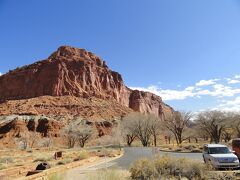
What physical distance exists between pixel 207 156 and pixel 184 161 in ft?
18.9

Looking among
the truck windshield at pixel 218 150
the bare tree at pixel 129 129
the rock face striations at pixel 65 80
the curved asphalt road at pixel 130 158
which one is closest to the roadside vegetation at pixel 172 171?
the curved asphalt road at pixel 130 158

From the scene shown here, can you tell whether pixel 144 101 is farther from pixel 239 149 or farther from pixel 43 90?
pixel 239 149

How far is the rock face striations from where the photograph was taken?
13638cm

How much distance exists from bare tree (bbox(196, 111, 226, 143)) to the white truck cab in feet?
143

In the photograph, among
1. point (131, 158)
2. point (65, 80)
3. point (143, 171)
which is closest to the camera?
point (143, 171)

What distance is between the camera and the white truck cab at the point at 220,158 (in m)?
18.2

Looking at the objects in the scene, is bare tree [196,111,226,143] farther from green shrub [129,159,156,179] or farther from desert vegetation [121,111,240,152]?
green shrub [129,159,156,179]

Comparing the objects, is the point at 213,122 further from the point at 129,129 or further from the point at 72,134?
the point at 72,134

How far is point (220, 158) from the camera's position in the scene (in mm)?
18547

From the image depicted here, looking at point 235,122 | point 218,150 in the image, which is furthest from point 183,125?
point 218,150

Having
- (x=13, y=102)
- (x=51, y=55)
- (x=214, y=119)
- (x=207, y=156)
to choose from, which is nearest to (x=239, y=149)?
(x=207, y=156)

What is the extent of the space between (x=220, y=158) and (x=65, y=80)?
12434 cm

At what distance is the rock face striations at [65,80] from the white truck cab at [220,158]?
104834 mm

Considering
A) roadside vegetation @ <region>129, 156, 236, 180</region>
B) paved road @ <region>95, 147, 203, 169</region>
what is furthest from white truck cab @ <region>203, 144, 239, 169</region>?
roadside vegetation @ <region>129, 156, 236, 180</region>
